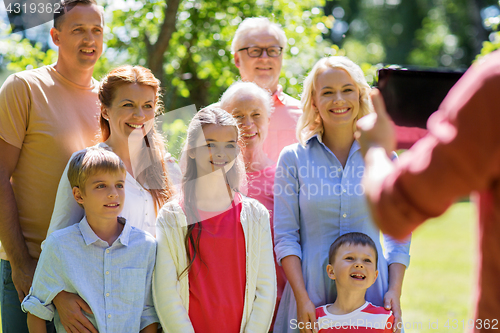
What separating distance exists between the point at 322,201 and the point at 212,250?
2.27 feet

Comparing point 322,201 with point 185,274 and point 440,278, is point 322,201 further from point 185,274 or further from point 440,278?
point 440,278

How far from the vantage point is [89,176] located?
101 inches

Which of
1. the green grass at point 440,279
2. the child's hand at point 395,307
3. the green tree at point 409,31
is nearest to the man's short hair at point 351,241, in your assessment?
the child's hand at point 395,307

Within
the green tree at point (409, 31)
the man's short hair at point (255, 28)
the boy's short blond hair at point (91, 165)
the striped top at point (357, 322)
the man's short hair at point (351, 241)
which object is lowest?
the striped top at point (357, 322)

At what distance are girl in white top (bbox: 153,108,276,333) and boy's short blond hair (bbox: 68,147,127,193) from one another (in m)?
0.36

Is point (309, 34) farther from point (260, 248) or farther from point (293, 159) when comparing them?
point (260, 248)

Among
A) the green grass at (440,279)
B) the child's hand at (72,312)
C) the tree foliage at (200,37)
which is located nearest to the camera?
the child's hand at (72,312)

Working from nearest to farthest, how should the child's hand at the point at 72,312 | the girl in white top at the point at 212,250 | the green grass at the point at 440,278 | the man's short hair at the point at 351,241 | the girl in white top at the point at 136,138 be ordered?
the child's hand at the point at 72,312 < the girl in white top at the point at 212,250 < the man's short hair at the point at 351,241 < the girl in white top at the point at 136,138 < the green grass at the point at 440,278

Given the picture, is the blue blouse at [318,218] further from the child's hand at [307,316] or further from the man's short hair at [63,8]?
the man's short hair at [63,8]

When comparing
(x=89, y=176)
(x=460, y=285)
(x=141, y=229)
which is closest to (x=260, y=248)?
(x=141, y=229)

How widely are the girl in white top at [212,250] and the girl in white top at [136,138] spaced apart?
0.21 m

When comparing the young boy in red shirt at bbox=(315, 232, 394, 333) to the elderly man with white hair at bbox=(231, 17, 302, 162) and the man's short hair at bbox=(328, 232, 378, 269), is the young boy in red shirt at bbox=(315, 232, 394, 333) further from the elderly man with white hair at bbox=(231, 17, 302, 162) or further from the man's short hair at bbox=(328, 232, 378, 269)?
the elderly man with white hair at bbox=(231, 17, 302, 162)

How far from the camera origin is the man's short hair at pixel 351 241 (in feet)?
8.67

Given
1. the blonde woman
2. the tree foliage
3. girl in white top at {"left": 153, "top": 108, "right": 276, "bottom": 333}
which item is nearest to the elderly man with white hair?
the blonde woman
